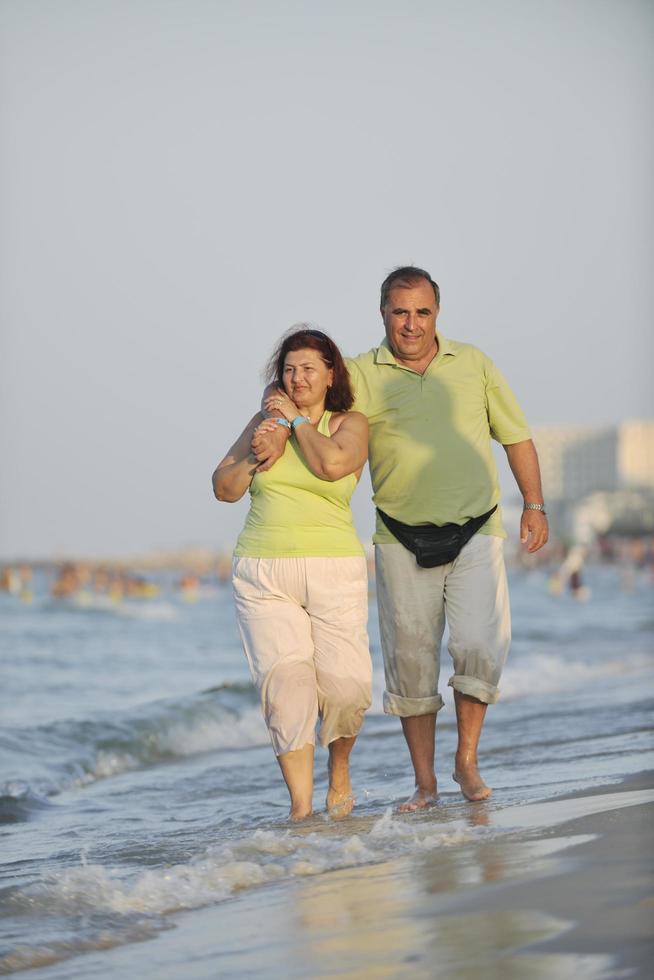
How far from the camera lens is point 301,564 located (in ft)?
15.5

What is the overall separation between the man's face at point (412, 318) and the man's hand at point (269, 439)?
655mm

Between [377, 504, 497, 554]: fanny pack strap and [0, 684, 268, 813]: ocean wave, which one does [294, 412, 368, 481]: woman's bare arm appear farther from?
[0, 684, 268, 813]: ocean wave

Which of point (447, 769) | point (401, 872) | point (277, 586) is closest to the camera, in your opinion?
Result: point (401, 872)

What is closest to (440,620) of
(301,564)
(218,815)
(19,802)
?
(301,564)

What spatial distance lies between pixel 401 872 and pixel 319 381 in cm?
180

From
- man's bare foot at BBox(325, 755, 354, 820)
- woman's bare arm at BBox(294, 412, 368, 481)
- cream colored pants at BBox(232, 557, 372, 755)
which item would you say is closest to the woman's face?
woman's bare arm at BBox(294, 412, 368, 481)

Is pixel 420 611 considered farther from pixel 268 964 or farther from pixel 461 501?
pixel 268 964

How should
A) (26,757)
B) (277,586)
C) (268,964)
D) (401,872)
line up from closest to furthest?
(268,964)
(401,872)
(277,586)
(26,757)

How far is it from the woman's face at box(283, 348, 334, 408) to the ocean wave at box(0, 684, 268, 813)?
3360mm

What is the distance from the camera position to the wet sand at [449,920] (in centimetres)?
282

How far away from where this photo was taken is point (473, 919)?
312cm

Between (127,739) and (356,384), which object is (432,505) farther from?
(127,739)

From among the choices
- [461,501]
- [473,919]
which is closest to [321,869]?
[473,919]

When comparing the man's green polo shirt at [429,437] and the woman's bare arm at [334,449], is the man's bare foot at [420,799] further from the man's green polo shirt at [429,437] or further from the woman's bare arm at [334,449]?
the woman's bare arm at [334,449]
